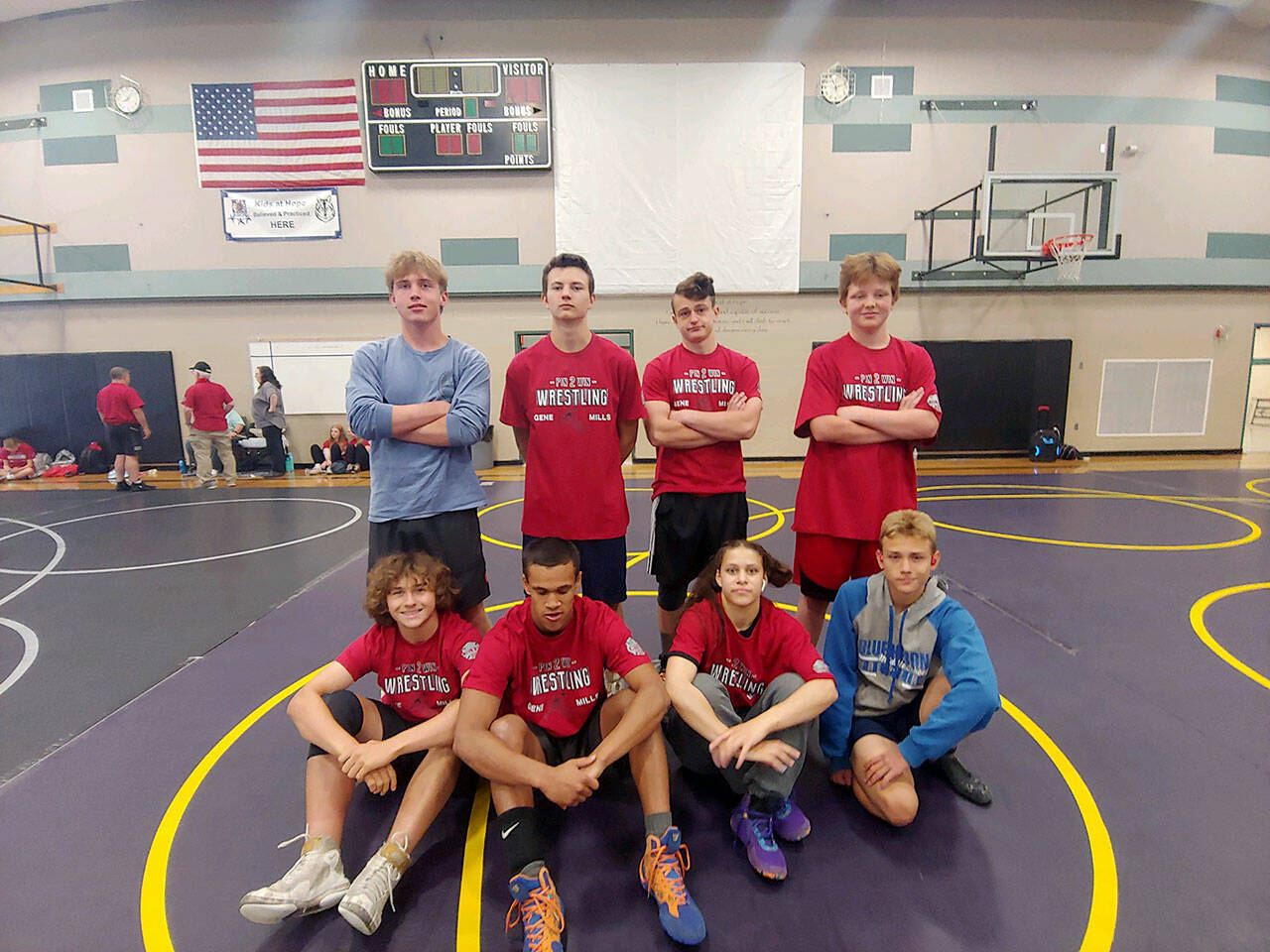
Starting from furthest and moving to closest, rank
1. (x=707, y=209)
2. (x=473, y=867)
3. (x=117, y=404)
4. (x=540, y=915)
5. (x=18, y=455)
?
(x=18, y=455)
(x=707, y=209)
(x=117, y=404)
(x=473, y=867)
(x=540, y=915)

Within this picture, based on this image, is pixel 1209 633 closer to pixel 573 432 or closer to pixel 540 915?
pixel 573 432

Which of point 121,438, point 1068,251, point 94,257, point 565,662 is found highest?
point 94,257

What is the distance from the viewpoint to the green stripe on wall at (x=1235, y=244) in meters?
10.2

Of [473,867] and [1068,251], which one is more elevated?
[1068,251]

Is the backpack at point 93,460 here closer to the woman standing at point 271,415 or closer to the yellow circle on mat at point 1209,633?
the woman standing at point 271,415

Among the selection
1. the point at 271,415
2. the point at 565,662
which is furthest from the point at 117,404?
the point at 565,662

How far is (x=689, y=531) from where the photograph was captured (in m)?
2.80

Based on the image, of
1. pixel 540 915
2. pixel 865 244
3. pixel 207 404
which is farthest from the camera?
pixel 865 244

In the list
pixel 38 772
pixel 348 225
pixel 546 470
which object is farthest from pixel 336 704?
pixel 348 225

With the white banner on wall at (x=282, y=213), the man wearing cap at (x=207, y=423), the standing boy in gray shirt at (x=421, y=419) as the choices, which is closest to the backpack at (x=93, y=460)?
the man wearing cap at (x=207, y=423)

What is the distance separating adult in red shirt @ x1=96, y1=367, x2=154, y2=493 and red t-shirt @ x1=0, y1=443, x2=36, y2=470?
2435 millimetres

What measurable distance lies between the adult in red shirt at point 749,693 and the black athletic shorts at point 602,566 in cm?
45

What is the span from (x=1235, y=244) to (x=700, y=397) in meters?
12.6

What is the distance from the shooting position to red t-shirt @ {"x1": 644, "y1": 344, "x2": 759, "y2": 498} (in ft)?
9.19
